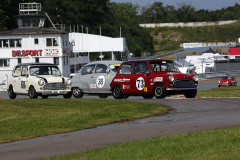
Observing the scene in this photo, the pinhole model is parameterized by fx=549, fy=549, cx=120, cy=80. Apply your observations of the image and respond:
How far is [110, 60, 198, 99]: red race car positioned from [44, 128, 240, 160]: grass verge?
10.5m

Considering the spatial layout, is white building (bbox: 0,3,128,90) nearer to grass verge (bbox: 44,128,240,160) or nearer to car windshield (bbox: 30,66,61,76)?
car windshield (bbox: 30,66,61,76)

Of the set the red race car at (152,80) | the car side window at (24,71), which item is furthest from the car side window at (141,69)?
the car side window at (24,71)

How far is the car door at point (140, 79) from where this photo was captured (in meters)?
23.2

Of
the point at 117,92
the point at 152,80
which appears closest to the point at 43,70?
the point at 117,92

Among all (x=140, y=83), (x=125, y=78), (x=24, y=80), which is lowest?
(x=140, y=83)

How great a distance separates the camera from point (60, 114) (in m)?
18.9

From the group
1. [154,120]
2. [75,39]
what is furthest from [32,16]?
[154,120]

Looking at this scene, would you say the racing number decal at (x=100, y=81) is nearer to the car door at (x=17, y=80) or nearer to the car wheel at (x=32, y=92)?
the car wheel at (x=32, y=92)

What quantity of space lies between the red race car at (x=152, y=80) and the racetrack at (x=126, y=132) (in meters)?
3.93

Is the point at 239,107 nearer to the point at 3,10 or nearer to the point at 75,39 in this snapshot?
the point at 75,39

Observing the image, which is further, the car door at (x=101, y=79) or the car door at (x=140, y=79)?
the car door at (x=101, y=79)

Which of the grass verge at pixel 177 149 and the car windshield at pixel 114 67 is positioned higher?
the car windshield at pixel 114 67

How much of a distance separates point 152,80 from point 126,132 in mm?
9256

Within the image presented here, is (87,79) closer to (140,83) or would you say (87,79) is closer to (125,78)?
(125,78)
